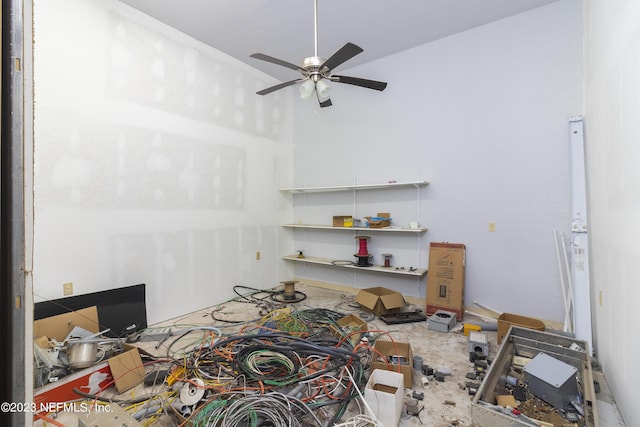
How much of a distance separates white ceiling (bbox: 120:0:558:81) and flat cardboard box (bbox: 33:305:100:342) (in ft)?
10.2

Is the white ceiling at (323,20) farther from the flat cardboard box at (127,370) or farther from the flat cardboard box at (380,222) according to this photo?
the flat cardboard box at (127,370)

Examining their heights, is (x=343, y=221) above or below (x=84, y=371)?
above

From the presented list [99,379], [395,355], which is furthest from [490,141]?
[99,379]

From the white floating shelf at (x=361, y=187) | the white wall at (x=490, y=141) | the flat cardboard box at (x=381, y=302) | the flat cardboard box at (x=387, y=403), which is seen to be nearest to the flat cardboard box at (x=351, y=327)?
the flat cardboard box at (x=381, y=302)

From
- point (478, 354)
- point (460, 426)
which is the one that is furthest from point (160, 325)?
point (478, 354)

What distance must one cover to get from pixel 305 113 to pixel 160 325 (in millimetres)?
3801

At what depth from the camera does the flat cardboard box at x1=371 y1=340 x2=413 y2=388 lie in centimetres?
207

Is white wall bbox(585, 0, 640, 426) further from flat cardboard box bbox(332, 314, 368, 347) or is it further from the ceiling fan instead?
flat cardboard box bbox(332, 314, 368, 347)

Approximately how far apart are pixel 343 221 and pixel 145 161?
8.74 ft

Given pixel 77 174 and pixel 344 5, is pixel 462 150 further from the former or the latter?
pixel 77 174

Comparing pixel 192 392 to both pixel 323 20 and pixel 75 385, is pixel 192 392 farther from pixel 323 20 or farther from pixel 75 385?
pixel 323 20

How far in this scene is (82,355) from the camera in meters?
2.14

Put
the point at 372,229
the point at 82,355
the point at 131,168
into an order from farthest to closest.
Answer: the point at 372,229 < the point at 131,168 < the point at 82,355

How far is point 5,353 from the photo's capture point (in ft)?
1.75
